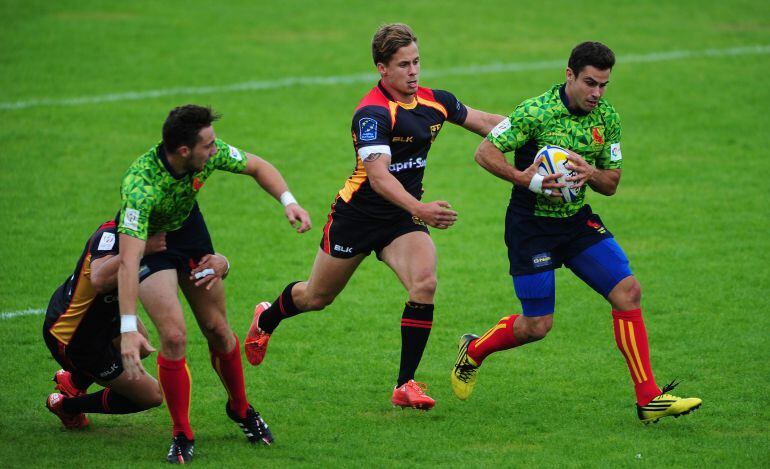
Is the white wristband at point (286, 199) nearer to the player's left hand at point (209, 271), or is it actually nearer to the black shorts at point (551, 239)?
the player's left hand at point (209, 271)

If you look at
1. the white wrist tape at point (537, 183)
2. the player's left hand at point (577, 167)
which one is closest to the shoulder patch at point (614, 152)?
the player's left hand at point (577, 167)

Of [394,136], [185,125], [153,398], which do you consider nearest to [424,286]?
[394,136]

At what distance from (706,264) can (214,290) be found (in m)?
5.99

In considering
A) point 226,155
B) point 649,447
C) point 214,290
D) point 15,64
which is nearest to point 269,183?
point 226,155

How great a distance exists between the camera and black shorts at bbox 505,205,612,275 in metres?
7.84

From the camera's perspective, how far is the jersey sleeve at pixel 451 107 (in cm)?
842

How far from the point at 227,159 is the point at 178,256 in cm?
70

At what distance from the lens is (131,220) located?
673cm

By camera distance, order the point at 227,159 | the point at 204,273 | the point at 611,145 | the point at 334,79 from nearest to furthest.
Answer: the point at 204,273 → the point at 227,159 → the point at 611,145 → the point at 334,79

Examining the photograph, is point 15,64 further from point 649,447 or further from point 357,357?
point 649,447

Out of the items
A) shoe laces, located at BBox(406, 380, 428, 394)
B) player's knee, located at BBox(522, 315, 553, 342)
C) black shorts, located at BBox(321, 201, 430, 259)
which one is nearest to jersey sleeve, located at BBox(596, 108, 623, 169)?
player's knee, located at BBox(522, 315, 553, 342)

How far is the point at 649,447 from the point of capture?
7.16m

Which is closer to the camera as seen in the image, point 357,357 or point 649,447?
point 649,447

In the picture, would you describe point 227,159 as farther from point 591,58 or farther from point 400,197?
point 591,58
